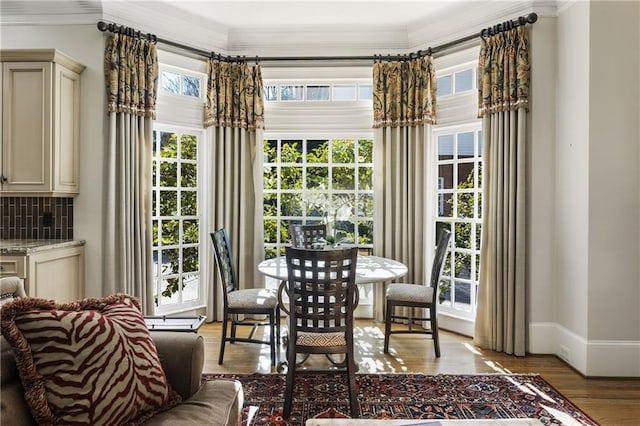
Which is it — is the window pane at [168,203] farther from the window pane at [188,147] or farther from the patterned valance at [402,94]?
the patterned valance at [402,94]

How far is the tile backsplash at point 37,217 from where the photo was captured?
353cm

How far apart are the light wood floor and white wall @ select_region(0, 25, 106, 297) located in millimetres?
1565

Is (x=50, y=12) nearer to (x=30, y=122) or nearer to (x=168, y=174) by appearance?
(x=30, y=122)

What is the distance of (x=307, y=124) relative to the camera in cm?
445

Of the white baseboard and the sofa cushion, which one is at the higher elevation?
the sofa cushion

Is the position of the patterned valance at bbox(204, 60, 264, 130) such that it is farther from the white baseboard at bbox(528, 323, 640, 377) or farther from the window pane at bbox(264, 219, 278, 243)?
the white baseboard at bbox(528, 323, 640, 377)

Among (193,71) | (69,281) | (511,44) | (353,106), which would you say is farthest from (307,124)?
(69,281)

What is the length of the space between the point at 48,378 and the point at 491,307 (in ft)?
11.0

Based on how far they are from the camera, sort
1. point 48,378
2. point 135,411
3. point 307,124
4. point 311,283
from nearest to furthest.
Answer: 1. point 48,378
2. point 135,411
3. point 311,283
4. point 307,124

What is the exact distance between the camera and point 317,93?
4453mm

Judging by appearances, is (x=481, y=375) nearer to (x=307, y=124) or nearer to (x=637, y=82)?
(x=637, y=82)

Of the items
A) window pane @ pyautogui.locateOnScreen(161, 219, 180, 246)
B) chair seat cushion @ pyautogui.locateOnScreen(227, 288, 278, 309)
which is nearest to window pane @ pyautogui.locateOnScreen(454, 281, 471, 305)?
chair seat cushion @ pyautogui.locateOnScreen(227, 288, 278, 309)

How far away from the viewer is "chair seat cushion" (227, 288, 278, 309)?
→ 3.29 metres

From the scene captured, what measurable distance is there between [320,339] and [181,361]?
40.6 inches
